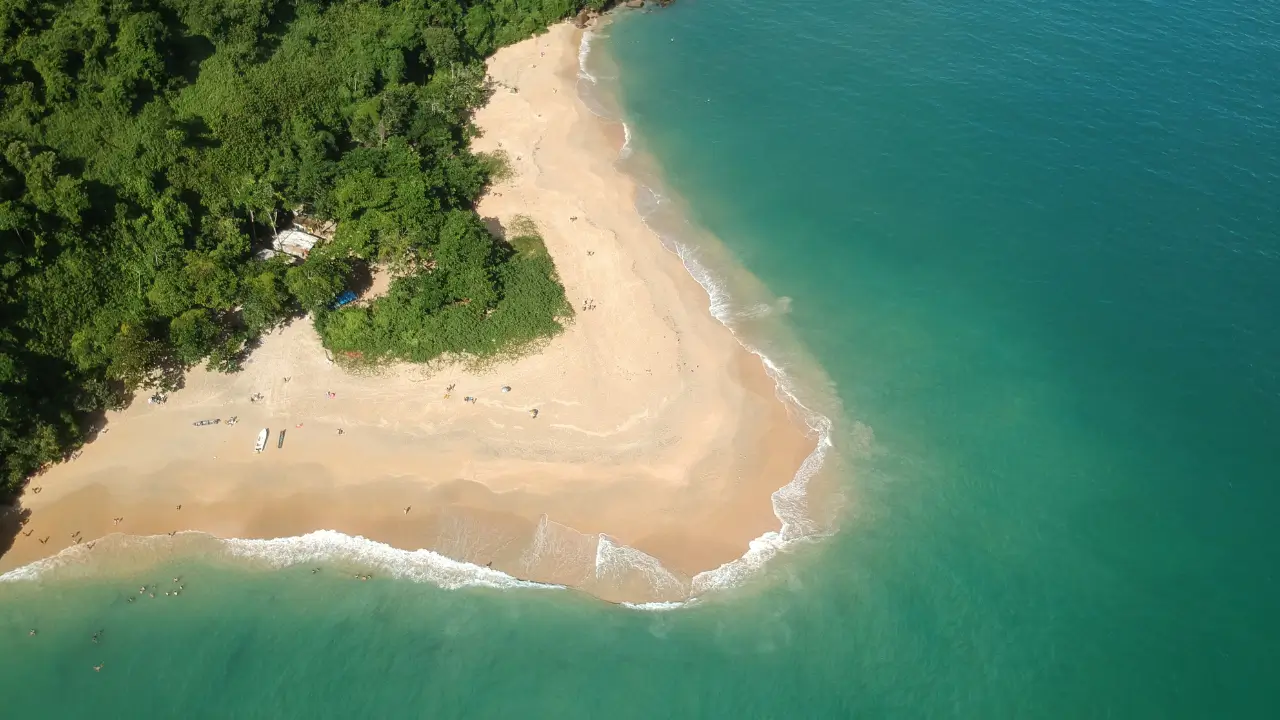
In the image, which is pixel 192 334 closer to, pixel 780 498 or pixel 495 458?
pixel 495 458

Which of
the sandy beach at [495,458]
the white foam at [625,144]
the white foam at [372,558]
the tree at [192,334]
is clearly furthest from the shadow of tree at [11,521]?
the white foam at [625,144]

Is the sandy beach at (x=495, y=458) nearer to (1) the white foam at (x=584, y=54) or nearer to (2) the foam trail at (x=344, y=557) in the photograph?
(2) the foam trail at (x=344, y=557)

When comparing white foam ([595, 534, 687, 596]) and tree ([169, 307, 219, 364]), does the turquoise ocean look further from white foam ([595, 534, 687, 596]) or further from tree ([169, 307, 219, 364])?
tree ([169, 307, 219, 364])

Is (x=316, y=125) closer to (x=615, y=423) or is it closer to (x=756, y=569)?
(x=615, y=423)

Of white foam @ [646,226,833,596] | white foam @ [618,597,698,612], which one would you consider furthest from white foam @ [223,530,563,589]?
white foam @ [646,226,833,596]

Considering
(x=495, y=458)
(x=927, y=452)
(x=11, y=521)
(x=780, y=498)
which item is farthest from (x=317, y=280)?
(x=927, y=452)

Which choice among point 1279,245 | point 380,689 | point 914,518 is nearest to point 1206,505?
point 914,518
